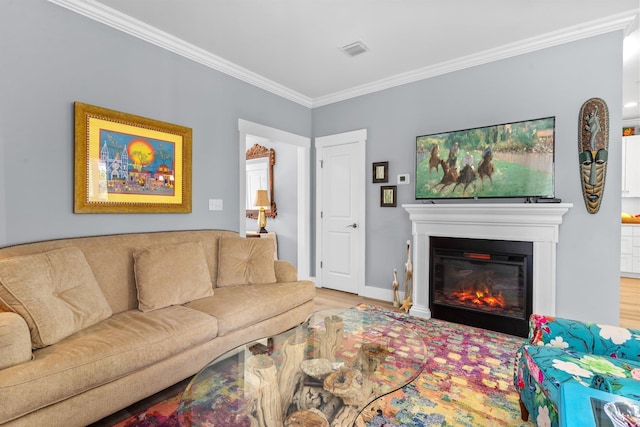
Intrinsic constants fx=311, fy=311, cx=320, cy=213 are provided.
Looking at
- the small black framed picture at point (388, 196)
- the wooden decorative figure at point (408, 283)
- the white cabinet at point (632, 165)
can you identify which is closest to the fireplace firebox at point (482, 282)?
the wooden decorative figure at point (408, 283)

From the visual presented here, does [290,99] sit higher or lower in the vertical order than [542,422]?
higher

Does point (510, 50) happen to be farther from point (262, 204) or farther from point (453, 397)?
point (262, 204)

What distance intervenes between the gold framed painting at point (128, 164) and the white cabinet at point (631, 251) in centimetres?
667

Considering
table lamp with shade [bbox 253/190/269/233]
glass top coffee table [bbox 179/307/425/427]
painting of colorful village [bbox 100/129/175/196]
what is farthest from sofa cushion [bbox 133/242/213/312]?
table lamp with shade [bbox 253/190/269/233]

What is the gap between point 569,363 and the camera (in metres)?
1.41

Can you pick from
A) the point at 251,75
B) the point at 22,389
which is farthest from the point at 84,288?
the point at 251,75

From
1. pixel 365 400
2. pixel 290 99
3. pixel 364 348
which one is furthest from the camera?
pixel 290 99

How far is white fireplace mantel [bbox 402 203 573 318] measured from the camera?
2809mm

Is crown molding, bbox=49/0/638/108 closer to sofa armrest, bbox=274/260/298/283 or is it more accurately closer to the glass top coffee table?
sofa armrest, bbox=274/260/298/283

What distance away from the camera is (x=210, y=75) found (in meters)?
3.31

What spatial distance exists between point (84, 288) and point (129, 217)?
0.87 m

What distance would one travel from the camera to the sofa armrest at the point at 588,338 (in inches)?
63.1

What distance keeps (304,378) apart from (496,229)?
96.5 inches

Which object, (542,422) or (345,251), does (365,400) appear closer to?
(542,422)
